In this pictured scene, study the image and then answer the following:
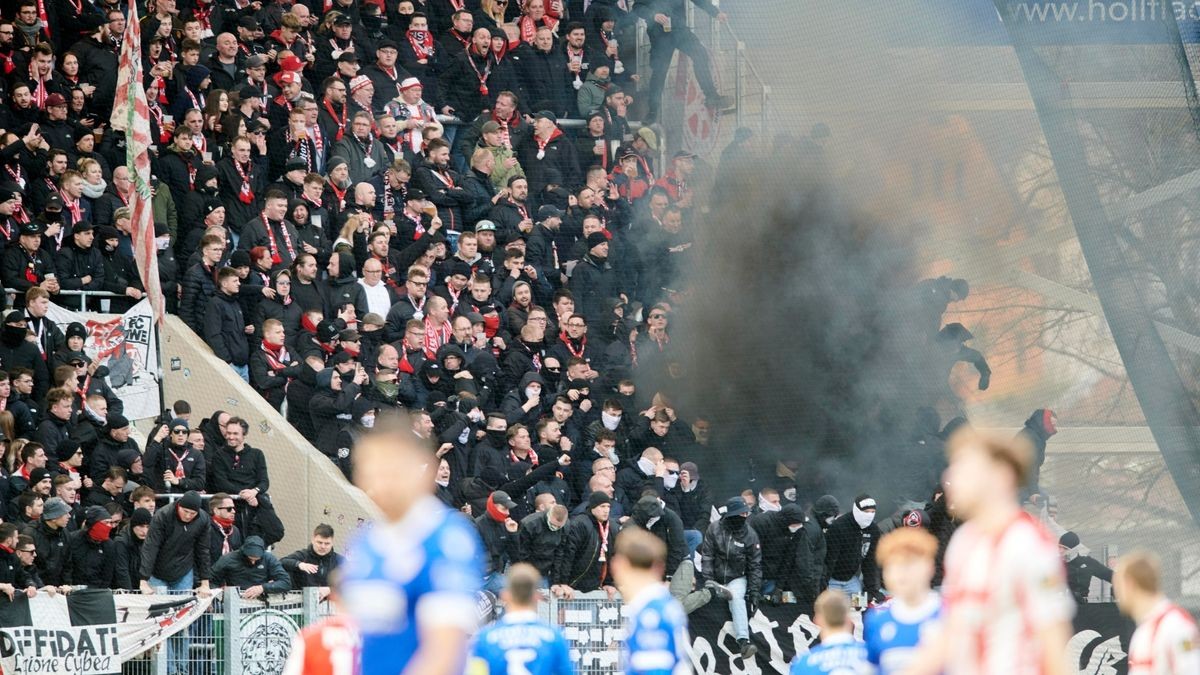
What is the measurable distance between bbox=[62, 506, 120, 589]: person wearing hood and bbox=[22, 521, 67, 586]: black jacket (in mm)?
48

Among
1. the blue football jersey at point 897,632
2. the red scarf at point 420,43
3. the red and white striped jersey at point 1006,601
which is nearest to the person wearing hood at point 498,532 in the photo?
the blue football jersey at point 897,632

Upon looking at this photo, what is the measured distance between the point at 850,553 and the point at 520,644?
6.44m

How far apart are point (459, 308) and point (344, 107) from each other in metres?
2.41

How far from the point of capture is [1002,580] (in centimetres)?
515

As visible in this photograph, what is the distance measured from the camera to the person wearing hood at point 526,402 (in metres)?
15.6

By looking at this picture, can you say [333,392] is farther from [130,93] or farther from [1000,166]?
[1000,166]

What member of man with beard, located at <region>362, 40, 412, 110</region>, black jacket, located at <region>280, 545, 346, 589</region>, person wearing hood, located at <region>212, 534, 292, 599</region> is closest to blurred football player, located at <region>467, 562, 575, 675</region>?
person wearing hood, located at <region>212, 534, 292, 599</region>

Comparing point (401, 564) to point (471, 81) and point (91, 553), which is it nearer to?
point (91, 553)

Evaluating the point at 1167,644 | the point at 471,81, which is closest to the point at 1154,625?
the point at 1167,644

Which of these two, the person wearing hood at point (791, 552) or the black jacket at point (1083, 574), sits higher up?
the person wearing hood at point (791, 552)

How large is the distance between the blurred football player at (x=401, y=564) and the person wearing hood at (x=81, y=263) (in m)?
10.7

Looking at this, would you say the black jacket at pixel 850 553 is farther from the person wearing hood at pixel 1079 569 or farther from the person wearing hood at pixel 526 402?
the person wearing hood at pixel 526 402

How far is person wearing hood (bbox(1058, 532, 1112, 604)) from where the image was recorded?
1346 centimetres

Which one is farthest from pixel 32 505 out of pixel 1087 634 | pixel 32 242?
pixel 1087 634
